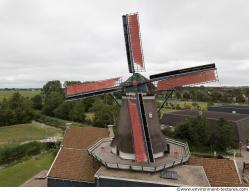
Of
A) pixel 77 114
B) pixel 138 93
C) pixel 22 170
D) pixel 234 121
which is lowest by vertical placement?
pixel 22 170

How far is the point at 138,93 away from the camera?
19.4 m

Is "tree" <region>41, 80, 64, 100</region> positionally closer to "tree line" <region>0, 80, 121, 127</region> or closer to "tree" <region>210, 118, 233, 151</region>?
"tree line" <region>0, 80, 121, 127</region>

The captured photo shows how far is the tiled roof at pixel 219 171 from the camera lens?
18.8m

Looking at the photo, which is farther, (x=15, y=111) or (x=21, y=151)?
(x=15, y=111)

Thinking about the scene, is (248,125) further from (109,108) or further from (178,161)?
(178,161)

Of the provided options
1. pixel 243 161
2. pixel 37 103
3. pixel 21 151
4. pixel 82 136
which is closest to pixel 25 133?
pixel 21 151

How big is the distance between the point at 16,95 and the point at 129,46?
5370cm

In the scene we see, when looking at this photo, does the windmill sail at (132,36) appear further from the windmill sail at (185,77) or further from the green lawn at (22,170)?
the green lawn at (22,170)

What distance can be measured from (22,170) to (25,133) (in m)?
24.7

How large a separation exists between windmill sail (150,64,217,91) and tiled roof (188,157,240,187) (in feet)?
17.2

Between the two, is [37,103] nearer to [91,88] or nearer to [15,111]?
[15,111]

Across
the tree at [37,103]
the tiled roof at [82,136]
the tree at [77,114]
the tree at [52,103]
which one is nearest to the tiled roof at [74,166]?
the tiled roof at [82,136]

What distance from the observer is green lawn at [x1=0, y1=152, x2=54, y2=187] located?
83.5ft

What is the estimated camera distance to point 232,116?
163 feet
